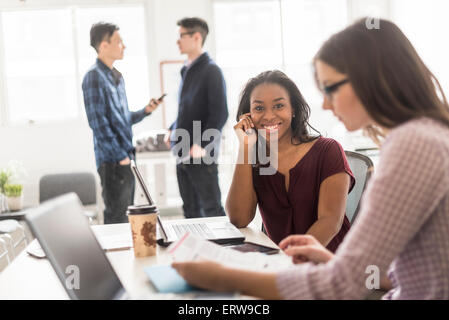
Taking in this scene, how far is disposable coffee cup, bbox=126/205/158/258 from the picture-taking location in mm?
1376

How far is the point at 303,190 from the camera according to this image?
6.05ft

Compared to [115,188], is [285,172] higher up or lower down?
higher up

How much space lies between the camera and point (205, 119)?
3.39 metres

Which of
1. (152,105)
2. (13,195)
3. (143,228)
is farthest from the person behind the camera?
(13,195)

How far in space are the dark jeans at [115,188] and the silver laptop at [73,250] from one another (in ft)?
7.50

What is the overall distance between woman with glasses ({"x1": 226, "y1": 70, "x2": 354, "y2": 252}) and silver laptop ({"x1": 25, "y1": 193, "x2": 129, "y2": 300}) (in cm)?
84

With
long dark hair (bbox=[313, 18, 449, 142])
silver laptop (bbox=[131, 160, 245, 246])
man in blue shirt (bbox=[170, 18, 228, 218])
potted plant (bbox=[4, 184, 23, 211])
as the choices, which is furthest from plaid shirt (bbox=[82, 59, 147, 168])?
long dark hair (bbox=[313, 18, 449, 142])

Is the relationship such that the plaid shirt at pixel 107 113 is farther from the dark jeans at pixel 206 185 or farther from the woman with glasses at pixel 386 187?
the woman with glasses at pixel 386 187

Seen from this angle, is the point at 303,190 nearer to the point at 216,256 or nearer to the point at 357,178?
the point at 357,178

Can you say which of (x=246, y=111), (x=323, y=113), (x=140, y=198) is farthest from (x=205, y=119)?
(x=323, y=113)

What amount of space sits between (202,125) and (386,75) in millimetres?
2488

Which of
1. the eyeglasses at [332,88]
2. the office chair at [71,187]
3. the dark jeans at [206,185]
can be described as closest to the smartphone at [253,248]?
the eyeglasses at [332,88]

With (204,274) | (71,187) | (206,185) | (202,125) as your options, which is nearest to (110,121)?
(202,125)

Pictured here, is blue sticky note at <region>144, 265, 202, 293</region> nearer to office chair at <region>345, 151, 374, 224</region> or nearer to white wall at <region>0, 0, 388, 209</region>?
office chair at <region>345, 151, 374, 224</region>
